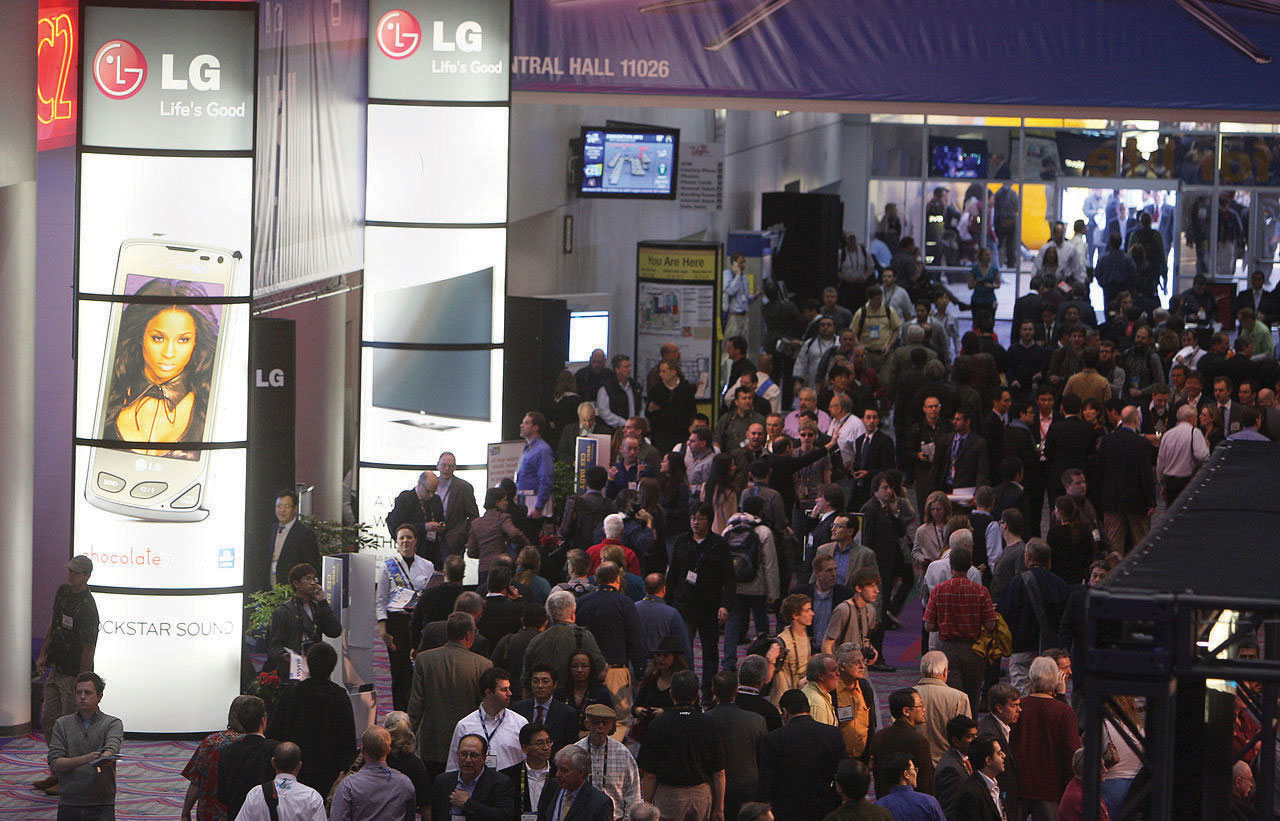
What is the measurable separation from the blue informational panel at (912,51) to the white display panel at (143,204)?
471 cm

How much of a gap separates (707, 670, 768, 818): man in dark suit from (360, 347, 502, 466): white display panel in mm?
6260

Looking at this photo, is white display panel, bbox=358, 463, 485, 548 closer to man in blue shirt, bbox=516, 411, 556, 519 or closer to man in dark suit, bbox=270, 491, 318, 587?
man in blue shirt, bbox=516, 411, 556, 519

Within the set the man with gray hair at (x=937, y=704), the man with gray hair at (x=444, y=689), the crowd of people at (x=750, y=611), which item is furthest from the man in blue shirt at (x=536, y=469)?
the man with gray hair at (x=937, y=704)

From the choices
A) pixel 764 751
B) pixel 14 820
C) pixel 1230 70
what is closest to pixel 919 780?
pixel 764 751

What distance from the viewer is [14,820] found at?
8477mm

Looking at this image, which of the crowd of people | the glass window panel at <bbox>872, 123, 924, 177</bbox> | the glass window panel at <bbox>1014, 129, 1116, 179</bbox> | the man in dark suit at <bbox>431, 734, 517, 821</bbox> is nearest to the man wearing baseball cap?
the crowd of people

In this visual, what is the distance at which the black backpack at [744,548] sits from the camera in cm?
1030

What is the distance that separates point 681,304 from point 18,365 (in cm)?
857

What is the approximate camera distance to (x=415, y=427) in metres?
13.3

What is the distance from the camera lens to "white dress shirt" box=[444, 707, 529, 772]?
736cm

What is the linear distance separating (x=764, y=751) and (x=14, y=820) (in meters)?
3.83

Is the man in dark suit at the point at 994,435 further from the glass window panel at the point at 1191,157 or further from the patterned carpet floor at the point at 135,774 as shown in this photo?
the glass window panel at the point at 1191,157

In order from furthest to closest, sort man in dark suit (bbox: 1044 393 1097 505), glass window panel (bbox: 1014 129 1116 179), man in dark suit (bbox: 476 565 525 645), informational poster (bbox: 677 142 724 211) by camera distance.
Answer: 1. glass window panel (bbox: 1014 129 1116 179)
2. informational poster (bbox: 677 142 724 211)
3. man in dark suit (bbox: 1044 393 1097 505)
4. man in dark suit (bbox: 476 565 525 645)

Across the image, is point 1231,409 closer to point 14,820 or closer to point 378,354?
point 378,354
